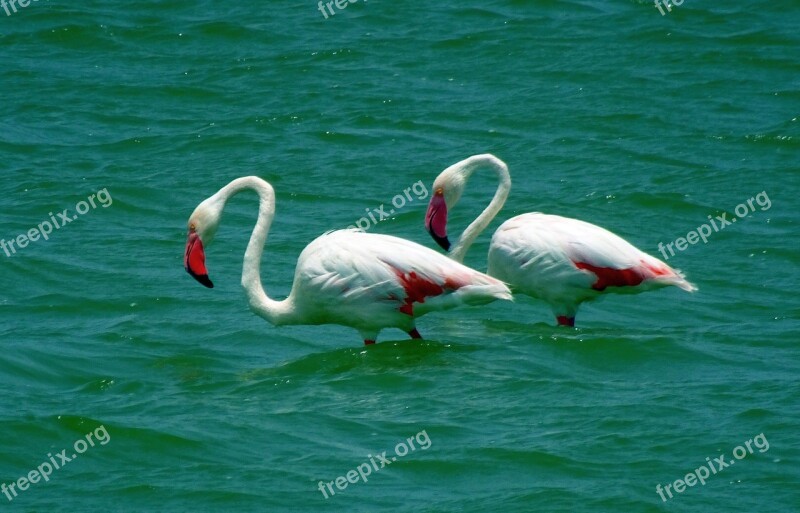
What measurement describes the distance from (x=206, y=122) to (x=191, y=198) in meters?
1.85

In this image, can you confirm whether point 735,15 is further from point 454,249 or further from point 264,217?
point 264,217

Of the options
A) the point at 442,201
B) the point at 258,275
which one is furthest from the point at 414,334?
the point at 442,201

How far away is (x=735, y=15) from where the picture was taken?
53.7 ft

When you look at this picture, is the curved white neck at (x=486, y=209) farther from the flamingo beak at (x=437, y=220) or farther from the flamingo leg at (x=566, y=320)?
the flamingo leg at (x=566, y=320)

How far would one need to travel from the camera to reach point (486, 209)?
1036cm

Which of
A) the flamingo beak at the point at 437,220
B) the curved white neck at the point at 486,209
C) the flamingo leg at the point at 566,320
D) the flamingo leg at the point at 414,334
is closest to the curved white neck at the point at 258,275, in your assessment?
the flamingo leg at the point at 414,334

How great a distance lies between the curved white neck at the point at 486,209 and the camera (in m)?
10.2

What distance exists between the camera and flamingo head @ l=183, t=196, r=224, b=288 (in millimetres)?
9141

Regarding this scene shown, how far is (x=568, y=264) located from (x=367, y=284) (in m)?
1.43

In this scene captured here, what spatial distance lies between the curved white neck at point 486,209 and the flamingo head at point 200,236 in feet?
6.08

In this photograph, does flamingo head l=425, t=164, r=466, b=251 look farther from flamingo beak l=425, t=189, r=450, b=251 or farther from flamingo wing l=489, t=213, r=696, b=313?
flamingo wing l=489, t=213, r=696, b=313

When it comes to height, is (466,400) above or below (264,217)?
below

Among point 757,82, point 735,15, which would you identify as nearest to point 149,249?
point 757,82

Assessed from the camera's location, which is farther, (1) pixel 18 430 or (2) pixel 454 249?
(2) pixel 454 249
